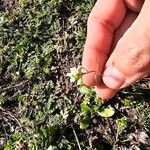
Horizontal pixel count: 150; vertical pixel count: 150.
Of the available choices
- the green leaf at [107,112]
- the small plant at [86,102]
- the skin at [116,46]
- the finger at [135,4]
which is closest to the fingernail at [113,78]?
the skin at [116,46]

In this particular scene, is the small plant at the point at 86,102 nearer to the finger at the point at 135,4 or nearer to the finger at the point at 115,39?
the finger at the point at 115,39

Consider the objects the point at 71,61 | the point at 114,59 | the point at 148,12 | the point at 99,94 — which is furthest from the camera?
the point at 71,61

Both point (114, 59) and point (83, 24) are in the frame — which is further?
point (83, 24)

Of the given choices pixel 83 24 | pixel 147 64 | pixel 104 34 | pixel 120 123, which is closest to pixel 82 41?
pixel 83 24

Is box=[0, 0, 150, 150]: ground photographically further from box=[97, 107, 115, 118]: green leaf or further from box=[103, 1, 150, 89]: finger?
box=[103, 1, 150, 89]: finger

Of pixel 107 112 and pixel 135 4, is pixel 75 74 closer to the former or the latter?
pixel 107 112

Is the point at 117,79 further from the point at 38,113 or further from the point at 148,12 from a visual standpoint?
the point at 38,113
